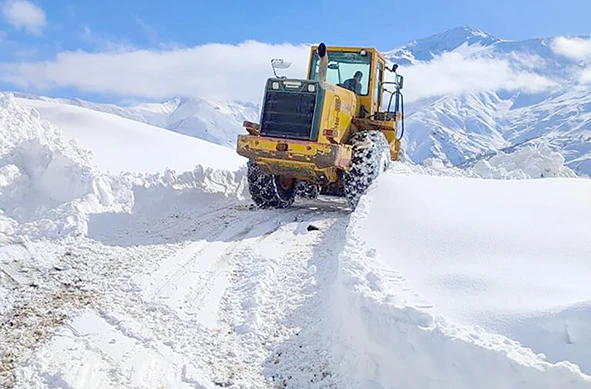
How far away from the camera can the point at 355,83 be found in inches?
384

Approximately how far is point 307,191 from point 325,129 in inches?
107

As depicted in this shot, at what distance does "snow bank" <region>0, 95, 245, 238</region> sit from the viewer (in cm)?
743

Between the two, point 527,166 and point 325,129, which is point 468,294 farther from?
point 527,166

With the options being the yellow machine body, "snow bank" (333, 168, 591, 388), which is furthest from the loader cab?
"snow bank" (333, 168, 591, 388)

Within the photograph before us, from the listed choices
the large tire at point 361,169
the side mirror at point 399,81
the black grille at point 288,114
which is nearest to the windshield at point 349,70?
the side mirror at point 399,81

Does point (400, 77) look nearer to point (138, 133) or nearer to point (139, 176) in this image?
point (139, 176)

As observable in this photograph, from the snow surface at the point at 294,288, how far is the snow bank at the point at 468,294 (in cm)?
1

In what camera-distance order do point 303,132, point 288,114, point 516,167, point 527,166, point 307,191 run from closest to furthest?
1. point 303,132
2. point 288,114
3. point 307,191
4. point 527,166
5. point 516,167

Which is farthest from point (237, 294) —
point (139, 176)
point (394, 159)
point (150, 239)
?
point (394, 159)

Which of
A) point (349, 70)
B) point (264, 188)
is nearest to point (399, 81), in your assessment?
point (349, 70)

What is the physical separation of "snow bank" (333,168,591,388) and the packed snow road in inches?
20.0

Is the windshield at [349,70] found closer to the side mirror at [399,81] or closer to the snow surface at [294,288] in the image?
the side mirror at [399,81]

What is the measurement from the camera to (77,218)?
7387 millimetres

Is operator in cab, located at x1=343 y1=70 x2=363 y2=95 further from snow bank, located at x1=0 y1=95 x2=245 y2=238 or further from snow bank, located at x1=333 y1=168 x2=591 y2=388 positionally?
snow bank, located at x1=333 y1=168 x2=591 y2=388
